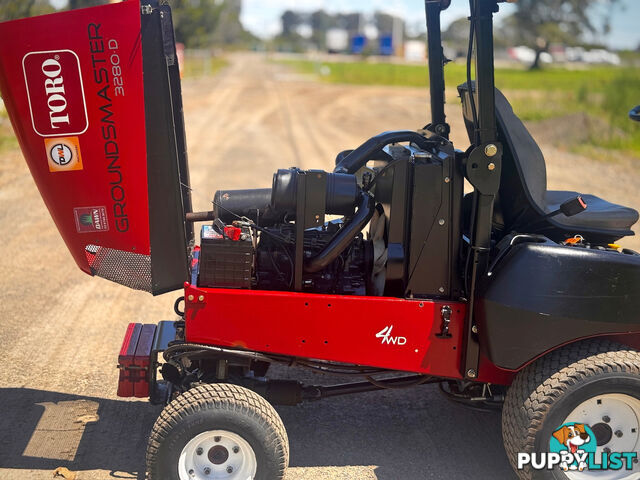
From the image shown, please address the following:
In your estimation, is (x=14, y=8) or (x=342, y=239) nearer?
(x=342, y=239)

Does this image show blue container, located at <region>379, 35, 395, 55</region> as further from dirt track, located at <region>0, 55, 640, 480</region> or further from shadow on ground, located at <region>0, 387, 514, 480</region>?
shadow on ground, located at <region>0, 387, 514, 480</region>

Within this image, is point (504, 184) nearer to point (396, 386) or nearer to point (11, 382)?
point (396, 386)

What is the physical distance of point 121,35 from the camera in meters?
3.37

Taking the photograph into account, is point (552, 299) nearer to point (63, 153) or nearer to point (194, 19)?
point (63, 153)

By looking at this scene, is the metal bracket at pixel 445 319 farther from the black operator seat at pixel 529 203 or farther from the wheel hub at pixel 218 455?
the wheel hub at pixel 218 455

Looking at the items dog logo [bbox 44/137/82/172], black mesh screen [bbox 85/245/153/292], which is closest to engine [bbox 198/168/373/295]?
black mesh screen [bbox 85/245/153/292]

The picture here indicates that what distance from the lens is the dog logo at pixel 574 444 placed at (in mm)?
3570

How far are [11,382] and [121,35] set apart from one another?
259cm

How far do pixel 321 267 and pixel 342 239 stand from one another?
177 mm

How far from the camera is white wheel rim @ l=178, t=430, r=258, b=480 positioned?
3.52m

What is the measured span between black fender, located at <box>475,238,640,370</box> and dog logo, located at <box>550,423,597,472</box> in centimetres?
41

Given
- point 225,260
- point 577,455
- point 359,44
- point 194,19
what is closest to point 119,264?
point 225,260

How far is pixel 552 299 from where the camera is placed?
342cm

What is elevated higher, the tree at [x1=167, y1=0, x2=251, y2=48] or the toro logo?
the toro logo
